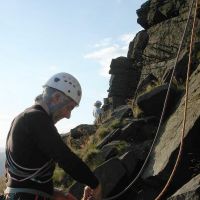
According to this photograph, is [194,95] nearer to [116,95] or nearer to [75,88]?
[75,88]

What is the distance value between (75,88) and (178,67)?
9822 millimetres

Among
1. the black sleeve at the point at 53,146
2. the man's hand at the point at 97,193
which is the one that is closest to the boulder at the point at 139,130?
the man's hand at the point at 97,193


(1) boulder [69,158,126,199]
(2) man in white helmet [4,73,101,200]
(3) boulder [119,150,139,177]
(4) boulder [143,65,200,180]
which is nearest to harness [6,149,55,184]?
(2) man in white helmet [4,73,101,200]

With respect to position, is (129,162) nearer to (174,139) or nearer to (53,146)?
(174,139)

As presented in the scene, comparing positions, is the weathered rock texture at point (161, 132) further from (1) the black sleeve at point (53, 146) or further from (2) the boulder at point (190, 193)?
(1) the black sleeve at point (53, 146)

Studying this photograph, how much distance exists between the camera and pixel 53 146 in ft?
16.9

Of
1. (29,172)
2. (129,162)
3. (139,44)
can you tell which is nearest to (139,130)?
(129,162)

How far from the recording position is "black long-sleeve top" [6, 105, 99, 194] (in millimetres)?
5168

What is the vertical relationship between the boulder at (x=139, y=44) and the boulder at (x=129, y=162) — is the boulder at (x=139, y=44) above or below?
above

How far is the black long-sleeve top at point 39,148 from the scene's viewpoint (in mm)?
5168

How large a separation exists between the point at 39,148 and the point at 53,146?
23 cm

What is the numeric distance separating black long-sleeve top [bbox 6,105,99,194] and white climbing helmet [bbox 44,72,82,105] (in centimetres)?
39

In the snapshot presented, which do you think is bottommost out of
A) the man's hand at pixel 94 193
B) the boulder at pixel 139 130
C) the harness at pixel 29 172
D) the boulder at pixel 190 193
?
the boulder at pixel 190 193

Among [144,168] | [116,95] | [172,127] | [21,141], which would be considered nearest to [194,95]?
[172,127]
